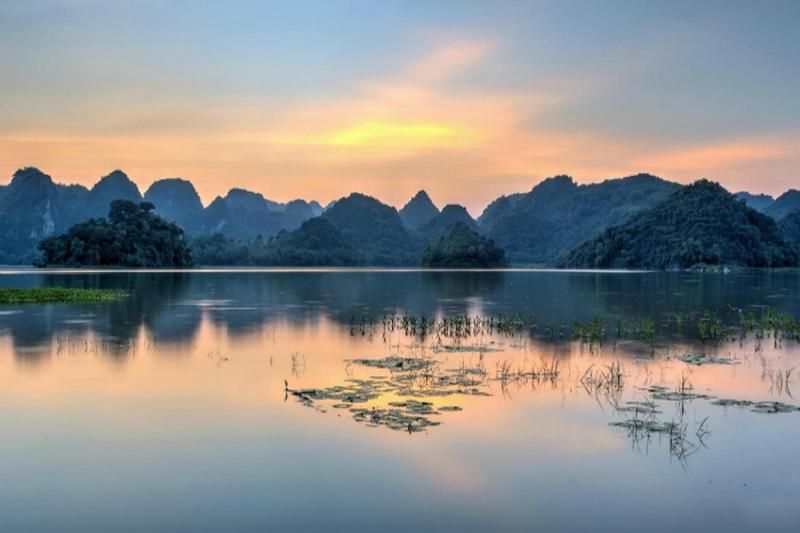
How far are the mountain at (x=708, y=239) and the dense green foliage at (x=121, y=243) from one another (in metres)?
122

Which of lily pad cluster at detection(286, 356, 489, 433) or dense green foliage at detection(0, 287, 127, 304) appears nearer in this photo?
lily pad cluster at detection(286, 356, 489, 433)

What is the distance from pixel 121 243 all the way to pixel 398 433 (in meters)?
141

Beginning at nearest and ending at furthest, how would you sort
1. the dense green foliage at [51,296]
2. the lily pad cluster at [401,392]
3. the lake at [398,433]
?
1. the lake at [398,433]
2. the lily pad cluster at [401,392]
3. the dense green foliage at [51,296]

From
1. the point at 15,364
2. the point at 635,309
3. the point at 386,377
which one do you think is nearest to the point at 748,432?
the point at 386,377

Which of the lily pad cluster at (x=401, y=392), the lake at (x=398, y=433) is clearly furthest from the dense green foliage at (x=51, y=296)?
the lily pad cluster at (x=401, y=392)

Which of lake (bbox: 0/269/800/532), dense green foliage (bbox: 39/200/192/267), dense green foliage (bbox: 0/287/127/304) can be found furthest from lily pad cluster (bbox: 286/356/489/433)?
dense green foliage (bbox: 39/200/192/267)

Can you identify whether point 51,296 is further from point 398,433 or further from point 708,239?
point 708,239

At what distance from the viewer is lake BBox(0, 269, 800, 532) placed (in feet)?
31.9

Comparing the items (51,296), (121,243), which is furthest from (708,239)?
(51,296)

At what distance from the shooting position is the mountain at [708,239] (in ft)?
567

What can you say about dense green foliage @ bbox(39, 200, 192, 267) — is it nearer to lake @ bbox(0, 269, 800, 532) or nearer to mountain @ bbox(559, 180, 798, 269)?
lake @ bbox(0, 269, 800, 532)

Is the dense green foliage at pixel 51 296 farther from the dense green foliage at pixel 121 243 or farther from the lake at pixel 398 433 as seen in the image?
the dense green foliage at pixel 121 243

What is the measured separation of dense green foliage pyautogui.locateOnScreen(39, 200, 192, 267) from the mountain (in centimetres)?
12224

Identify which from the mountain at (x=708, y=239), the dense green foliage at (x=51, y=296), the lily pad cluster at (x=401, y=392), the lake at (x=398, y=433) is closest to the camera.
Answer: the lake at (x=398, y=433)
